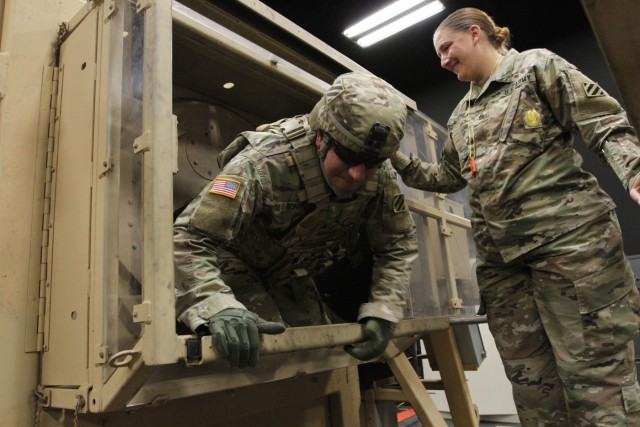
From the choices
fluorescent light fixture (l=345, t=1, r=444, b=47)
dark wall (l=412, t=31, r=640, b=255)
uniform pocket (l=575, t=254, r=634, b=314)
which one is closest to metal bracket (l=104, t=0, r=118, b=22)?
uniform pocket (l=575, t=254, r=634, b=314)

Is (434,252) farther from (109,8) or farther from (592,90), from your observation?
(109,8)

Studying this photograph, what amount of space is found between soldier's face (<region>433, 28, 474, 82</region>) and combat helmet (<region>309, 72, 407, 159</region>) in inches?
19.4

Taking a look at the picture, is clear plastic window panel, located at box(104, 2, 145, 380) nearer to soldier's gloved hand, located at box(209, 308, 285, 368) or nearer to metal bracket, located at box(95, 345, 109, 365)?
metal bracket, located at box(95, 345, 109, 365)

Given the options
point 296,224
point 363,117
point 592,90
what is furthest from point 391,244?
point 592,90

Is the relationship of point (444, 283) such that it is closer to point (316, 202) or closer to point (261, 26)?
point (316, 202)

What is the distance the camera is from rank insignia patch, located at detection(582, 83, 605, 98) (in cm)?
160

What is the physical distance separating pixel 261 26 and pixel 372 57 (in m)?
4.30

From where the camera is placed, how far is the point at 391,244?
1.96m

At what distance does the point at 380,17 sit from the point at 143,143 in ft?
14.9

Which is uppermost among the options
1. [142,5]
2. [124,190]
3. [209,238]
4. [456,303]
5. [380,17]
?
[380,17]

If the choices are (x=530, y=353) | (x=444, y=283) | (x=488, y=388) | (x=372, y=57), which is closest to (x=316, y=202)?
(x=530, y=353)

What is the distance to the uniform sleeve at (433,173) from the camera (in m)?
2.13

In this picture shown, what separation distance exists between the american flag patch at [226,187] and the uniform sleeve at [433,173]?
0.93m

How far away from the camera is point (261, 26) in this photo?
1.94 m
